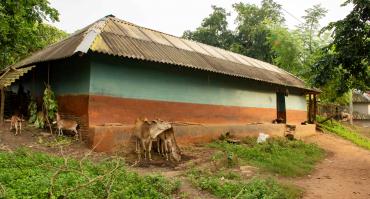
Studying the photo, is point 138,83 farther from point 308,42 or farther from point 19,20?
point 308,42

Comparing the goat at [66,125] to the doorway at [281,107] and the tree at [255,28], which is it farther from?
the tree at [255,28]

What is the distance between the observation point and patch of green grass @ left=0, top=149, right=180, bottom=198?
5.87 m

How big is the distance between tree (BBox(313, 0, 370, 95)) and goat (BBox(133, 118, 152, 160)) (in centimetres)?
577

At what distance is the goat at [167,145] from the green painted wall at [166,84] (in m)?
1.65

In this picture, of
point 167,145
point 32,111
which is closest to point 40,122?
point 32,111

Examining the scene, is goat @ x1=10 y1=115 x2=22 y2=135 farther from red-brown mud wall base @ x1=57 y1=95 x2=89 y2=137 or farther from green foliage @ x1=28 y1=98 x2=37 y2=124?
red-brown mud wall base @ x1=57 y1=95 x2=89 y2=137

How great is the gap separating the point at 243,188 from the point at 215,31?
96.9ft

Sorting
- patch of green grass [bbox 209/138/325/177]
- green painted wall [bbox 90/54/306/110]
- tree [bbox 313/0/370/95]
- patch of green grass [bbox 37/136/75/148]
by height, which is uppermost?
tree [bbox 313/0/370/95]

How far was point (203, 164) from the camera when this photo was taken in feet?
32.9

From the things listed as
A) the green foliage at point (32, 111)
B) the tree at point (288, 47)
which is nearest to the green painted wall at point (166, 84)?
the green foliage at point (32, 111)

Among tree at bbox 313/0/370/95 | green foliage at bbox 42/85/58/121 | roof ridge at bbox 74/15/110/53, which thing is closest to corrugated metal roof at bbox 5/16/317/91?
roof ridge at bbox 74/15/110/53

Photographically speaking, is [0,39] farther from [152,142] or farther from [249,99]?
[249,99]

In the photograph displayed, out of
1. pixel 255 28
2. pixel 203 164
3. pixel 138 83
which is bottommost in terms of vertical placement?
pixel 203 164

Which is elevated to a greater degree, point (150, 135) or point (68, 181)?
point (150, 135)
